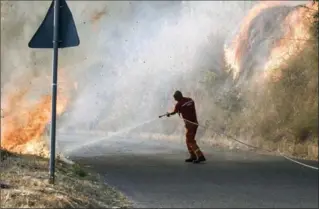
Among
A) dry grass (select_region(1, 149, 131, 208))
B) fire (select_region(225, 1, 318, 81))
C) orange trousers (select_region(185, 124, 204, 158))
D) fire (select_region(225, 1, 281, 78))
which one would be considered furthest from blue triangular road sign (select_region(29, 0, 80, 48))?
fire (select_region(225, 1, 281, 78))

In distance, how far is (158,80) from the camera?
3042 cm

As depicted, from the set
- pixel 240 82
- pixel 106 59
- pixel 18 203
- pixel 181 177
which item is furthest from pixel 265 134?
pixel 106 59

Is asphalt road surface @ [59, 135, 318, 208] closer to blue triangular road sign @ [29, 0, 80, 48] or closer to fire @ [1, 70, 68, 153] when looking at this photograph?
fire @ [1, 70, 68, 153]

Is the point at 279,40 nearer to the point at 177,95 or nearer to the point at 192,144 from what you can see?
the point at 177,95

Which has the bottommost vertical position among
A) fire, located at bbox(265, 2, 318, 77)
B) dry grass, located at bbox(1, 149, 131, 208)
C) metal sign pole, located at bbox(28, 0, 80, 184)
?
dry grass, located at bbox(1, 149, 131, 208)

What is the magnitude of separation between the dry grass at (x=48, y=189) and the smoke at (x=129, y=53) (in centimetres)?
822

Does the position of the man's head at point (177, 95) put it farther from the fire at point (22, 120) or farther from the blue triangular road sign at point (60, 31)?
the blue triangular road sign at point (60, 31)

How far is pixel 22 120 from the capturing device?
562 inches

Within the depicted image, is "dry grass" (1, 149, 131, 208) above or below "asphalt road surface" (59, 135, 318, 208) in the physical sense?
above

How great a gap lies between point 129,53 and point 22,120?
1904cm

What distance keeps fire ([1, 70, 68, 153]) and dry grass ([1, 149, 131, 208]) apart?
539 cm

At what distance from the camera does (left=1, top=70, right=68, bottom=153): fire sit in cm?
1391

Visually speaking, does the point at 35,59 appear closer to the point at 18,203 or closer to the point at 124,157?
the point at 124,157

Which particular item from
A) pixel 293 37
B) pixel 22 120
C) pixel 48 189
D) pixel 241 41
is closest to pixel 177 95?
pixel 22 120
